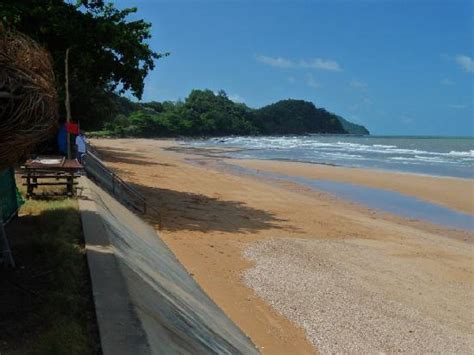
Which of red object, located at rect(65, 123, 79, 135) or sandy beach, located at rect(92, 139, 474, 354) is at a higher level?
red object, located at rect(65, 123, 79, 135)

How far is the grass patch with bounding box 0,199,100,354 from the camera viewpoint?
145 inches

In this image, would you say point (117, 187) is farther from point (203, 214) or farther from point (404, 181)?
point (404, 181)

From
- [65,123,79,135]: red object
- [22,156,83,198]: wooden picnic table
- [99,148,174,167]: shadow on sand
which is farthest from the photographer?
[99,148,174,167]: shadow on sand

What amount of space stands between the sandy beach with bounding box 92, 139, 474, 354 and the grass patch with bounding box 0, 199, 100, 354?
239cm

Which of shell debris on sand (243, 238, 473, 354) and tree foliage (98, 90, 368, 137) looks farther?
tree foliage (98, 90, 368, 137)

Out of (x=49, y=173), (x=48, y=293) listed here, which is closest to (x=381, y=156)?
(x=49, y=173)

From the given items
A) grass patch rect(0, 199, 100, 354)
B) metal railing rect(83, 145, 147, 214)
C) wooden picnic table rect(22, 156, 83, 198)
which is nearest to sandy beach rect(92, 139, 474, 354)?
metal railing rect(83, 145, 147, 214)

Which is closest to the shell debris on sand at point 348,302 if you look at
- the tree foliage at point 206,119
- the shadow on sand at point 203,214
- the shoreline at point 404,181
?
the shadow on sand at point 203,214

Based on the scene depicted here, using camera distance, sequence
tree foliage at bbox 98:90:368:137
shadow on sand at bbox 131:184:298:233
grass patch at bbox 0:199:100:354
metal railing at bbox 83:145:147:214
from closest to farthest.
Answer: grass patch at bbox 0:199:100:354 → shadow on sand at bbox 131:184:298:233 → metal railing at bbox 83:145:147:214 → tree foliage at bbox 98:90:368:137

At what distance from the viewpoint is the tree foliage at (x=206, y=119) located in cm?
9669

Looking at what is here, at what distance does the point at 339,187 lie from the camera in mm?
24781

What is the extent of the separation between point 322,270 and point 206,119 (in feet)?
399

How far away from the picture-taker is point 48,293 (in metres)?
4.59

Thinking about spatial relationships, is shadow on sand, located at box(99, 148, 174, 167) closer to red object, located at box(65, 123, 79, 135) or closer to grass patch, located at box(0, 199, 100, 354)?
red object, located at box(65, 123, 79, 135)
